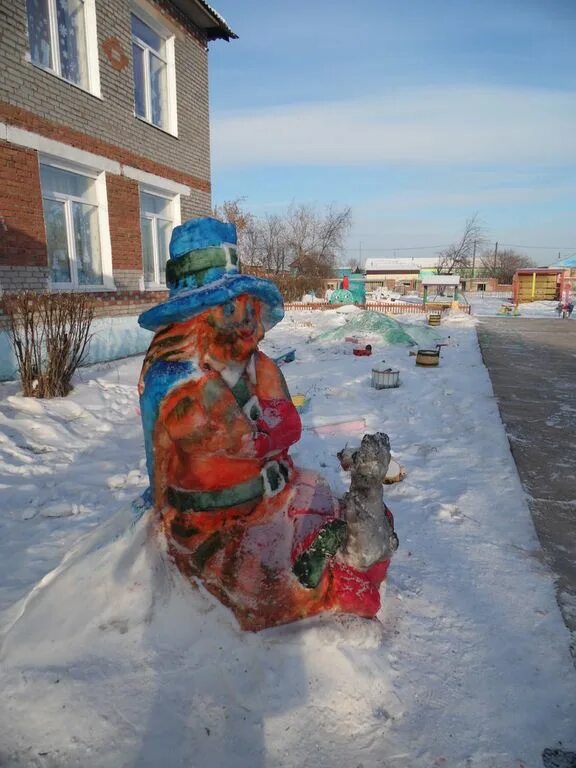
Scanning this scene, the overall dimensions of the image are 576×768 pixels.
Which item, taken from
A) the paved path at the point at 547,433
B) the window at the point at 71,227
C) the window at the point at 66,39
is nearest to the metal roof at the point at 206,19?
the window at the point at 66,39

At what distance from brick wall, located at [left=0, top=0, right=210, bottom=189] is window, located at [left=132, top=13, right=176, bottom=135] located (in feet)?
0.63

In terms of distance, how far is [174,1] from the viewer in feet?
29.7

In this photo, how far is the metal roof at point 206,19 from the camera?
363 inches

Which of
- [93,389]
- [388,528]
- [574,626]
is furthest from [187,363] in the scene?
[93,389]

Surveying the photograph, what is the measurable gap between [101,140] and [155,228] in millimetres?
2031

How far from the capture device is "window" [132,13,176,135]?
28.7ft

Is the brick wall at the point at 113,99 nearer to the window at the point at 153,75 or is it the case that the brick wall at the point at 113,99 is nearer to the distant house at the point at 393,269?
the window at the point at 153,75

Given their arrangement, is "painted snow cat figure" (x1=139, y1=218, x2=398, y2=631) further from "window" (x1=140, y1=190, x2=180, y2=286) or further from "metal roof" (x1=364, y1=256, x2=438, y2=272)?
"metal roof" (x1=364, y1=256, x2=438, y2=272)

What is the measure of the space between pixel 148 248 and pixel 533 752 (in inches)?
367

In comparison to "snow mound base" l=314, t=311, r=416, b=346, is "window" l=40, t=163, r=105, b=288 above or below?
above

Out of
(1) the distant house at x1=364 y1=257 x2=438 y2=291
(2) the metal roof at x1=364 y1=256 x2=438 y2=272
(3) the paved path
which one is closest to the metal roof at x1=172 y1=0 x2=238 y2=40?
(3) the paved path

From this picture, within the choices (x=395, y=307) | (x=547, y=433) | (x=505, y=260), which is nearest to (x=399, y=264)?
(x=505, y=260)

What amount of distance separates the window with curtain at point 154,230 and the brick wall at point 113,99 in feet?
2.23

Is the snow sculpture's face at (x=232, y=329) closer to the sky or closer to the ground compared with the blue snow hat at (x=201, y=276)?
closer to the ground
